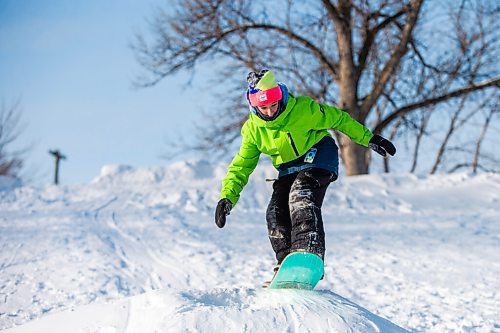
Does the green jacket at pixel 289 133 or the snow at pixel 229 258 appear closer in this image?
the snow at pixel 229 258

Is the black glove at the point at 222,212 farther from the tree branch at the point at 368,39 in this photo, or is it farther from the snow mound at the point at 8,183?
the tree branch at the point at 368,39

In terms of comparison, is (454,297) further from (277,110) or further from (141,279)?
(141,279)

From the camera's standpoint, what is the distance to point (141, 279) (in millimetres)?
5102

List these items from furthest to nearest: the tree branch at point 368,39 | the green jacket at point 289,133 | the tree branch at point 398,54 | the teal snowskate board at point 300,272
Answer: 1. the tree branch at point 368,39
2. the tree branch at point 398,54
3. the green jacket at point 289,133
4. the teal snowskate board at point 300,272

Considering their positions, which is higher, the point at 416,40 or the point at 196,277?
the point at 416,40

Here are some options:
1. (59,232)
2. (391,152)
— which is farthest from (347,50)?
(391,152)

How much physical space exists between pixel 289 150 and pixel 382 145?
0.60 m

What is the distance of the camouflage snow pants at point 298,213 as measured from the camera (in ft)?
10.9

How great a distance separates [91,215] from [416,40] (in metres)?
9.68

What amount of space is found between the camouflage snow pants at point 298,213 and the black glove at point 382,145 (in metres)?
0.34

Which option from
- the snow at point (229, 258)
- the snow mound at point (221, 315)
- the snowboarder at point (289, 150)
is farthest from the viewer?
the snowboarder at point (289, 150)

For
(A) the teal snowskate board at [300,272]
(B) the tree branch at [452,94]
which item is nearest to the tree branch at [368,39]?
(B) the tree branch at [452,94]

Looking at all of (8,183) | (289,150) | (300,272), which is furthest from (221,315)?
(8,183)

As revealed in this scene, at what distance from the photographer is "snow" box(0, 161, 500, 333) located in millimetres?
2672
